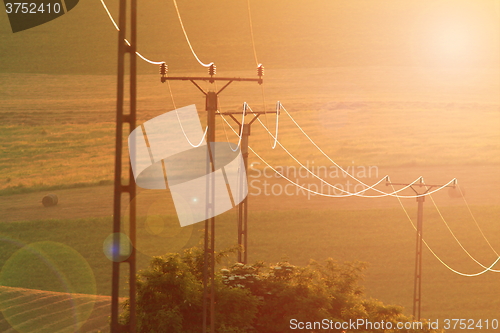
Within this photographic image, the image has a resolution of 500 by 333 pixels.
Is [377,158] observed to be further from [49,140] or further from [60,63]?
[60,63]

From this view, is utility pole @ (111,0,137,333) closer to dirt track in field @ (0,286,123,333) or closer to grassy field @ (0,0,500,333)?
dirt track in field @ (0,286,123,333)

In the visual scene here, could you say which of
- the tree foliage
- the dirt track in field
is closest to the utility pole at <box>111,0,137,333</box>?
the tree foliage

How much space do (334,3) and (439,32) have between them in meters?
24.5

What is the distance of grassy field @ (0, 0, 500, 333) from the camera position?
4491 centimetres

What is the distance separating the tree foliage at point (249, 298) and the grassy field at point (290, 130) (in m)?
9.38

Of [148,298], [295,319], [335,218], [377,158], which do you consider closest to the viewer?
[148,298]

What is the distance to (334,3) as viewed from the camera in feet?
432

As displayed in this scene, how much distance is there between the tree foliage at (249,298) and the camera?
58.1 feet

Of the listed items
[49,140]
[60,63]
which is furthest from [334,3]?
[49,140]

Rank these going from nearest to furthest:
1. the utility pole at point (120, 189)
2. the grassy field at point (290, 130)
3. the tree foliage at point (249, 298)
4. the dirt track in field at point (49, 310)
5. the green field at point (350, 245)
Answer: the utility pole at point (120, 189) → the tree foliage at point (249, 298) → the dirt track in field at point (49, 310) → the green field at point (350, 245) → the grassy field at point (290, 130)

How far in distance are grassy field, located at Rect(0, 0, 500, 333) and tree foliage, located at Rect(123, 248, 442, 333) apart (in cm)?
938

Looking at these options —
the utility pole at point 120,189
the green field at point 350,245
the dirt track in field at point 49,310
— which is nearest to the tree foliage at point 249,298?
the dirt track in field at point 49,310

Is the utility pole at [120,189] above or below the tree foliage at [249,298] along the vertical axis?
above

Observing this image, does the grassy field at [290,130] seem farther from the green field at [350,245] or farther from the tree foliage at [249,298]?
the tree foliage at [249,298]
